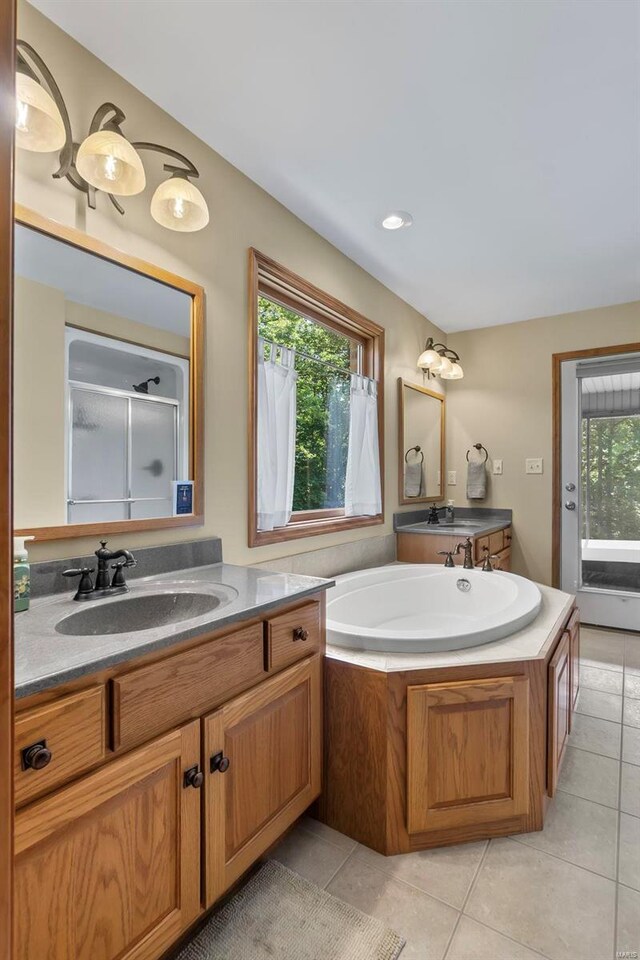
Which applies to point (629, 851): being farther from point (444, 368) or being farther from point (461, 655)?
point (444, 368)

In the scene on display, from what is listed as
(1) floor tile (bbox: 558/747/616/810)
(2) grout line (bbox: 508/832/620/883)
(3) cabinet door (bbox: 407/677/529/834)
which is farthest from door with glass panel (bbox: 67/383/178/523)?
(1) floor tile (bbox: 558/747/616/810)

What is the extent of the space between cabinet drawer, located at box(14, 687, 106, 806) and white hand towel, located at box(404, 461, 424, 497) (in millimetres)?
2620

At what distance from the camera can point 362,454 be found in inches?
107

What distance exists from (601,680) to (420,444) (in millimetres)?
1818

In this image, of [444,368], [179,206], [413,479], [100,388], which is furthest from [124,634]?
[444,368]

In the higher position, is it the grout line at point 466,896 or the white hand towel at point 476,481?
the white hand towel at point 476,481

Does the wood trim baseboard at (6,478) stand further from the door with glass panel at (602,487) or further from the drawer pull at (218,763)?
the door with glass panel at (602,487)

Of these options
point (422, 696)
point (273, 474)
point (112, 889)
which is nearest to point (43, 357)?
point (273, 474)

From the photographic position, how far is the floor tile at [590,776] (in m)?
1.69

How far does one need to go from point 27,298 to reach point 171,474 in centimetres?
65

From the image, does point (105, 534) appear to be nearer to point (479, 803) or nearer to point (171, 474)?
point (171, 474)

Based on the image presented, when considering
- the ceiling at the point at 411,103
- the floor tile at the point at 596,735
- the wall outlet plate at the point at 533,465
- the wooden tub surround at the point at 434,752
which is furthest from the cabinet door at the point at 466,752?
the wall outlet plate at the point at 533,465

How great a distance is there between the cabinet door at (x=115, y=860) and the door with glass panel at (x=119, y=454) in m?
0.71

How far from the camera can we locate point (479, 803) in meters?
1.45
